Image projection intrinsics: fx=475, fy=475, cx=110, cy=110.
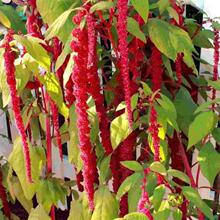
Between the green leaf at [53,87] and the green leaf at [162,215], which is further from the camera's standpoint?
the green leaf at [53,87]

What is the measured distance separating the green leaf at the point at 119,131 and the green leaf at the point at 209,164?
181 millimetres

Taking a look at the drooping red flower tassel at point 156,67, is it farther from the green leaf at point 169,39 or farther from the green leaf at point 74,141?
the green leaf at point 74,141

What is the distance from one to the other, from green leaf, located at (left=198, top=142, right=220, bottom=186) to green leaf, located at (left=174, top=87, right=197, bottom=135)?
3.5 inches

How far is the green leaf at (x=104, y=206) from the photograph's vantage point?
99 cm

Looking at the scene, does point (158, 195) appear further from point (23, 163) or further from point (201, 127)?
point (23, 163)

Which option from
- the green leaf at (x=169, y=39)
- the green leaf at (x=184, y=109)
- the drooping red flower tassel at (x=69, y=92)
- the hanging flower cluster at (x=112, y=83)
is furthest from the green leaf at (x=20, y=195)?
the green leaf at (x=169, y=39)

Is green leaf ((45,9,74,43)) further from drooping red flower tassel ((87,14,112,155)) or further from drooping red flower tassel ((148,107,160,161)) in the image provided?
drooping red flower tassel ((148,107,160,161))

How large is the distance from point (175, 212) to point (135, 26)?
0.35 meters

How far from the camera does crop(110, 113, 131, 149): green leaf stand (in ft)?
2.98

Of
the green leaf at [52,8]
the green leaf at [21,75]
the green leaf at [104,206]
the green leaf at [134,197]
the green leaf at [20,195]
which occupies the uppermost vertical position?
the green leaf at [52,8]

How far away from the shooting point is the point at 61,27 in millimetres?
874

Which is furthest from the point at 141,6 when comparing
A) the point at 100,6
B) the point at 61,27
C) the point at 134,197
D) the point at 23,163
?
the point at 23,163

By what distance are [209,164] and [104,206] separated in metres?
0.24

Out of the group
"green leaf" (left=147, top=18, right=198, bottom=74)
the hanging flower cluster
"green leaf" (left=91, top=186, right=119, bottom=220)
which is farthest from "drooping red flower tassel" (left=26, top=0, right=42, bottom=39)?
"green leaf" (left=91, top=186, right=119, bottom=220)
